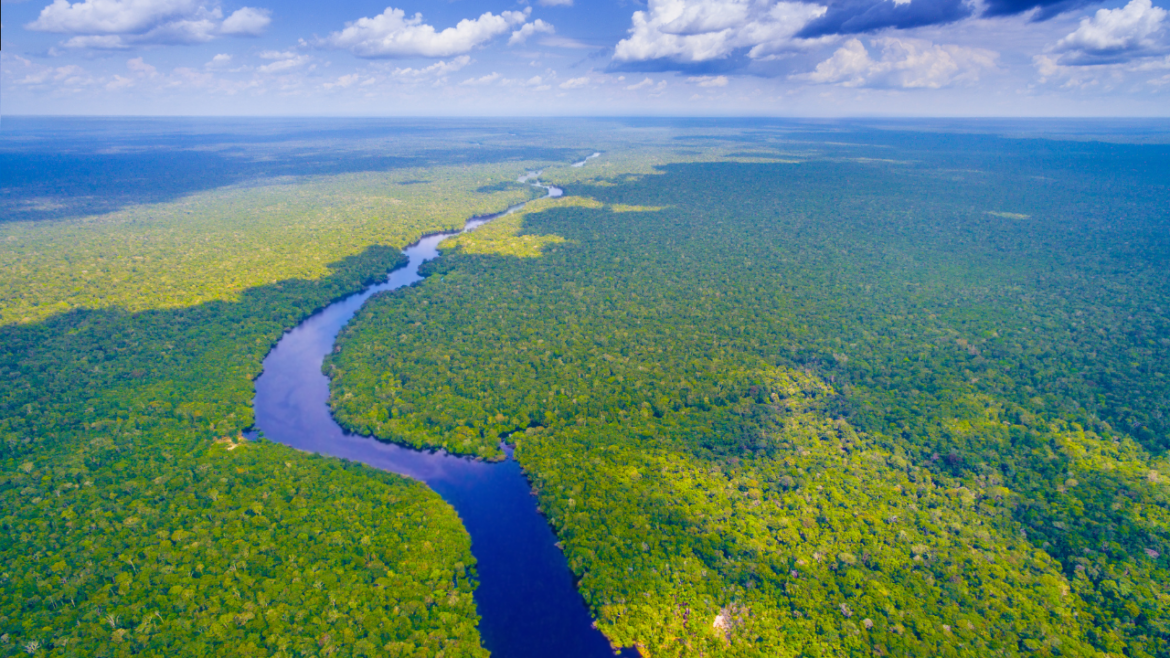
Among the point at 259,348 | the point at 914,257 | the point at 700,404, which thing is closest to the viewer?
the point at 700,404

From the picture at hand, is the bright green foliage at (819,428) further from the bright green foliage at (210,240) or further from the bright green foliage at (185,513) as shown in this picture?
the bright green foliage at (210,240)

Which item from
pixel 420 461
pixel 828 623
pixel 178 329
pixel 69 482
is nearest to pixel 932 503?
pixel 828 623

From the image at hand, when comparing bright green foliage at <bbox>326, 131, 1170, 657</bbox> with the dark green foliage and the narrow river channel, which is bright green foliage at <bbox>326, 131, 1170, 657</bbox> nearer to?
the narrow river channel

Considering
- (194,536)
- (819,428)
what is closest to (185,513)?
(194,536)

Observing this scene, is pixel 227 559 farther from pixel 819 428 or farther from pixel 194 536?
pixel 819 428

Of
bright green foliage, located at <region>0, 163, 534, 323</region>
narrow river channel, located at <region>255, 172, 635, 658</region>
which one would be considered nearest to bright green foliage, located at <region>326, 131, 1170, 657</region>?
narrow river channel, located at <region>255, 172, 635, 658</region>

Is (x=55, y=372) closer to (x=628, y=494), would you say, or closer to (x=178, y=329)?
(x=178, y=329)
